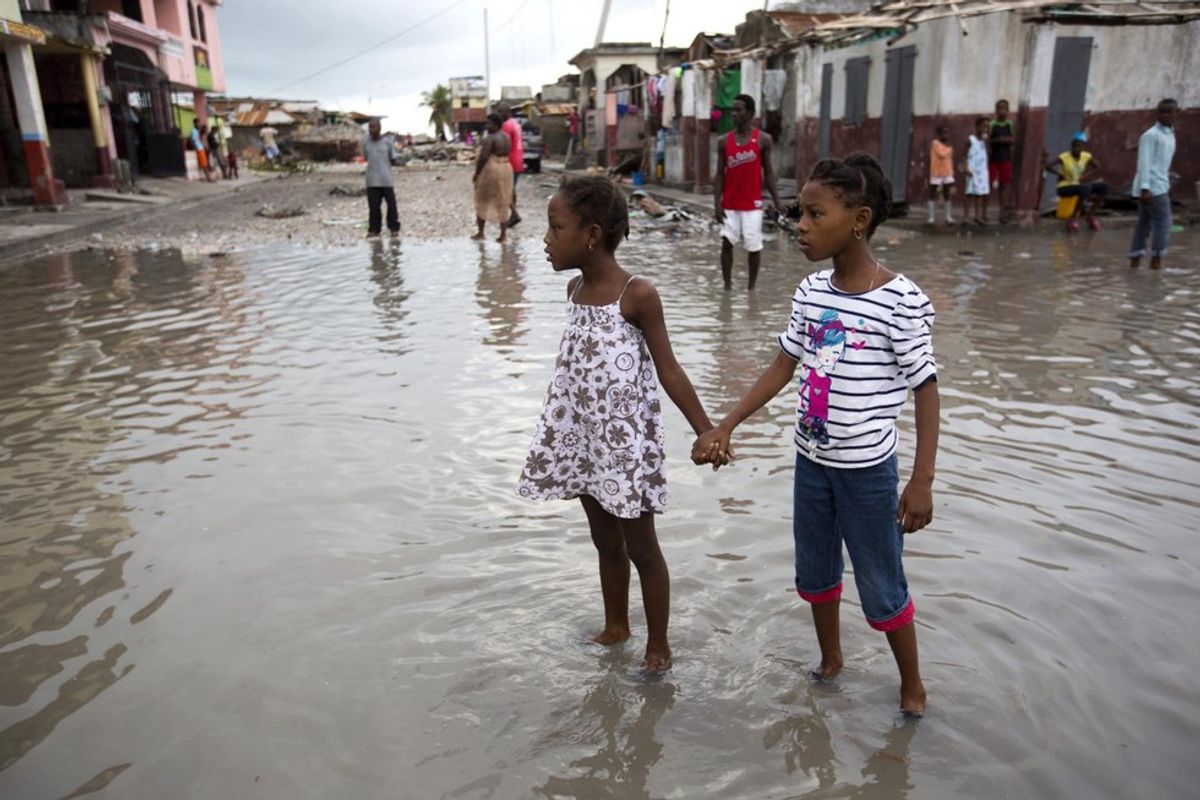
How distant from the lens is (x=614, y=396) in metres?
2.81

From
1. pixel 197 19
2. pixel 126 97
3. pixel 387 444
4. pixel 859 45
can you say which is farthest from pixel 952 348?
pixel 197 19

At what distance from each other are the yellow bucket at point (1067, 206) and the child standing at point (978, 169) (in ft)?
4.34

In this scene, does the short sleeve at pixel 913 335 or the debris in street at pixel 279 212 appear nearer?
the short sleeve at pixel 913 335

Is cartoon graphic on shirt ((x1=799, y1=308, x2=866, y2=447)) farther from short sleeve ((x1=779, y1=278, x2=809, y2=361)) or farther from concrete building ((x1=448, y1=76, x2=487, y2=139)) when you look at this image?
concrete building ((x1=448, y1=76, x2=487, y2=139))

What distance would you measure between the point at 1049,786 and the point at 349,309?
7.72m

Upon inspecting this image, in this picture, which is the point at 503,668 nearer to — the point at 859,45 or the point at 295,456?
the point at 295,456

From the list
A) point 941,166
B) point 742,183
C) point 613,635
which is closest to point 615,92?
point 941,166

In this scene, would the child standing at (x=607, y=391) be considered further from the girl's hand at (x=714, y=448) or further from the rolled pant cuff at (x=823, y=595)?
the rolled pant cuff at (x=823, y=595)

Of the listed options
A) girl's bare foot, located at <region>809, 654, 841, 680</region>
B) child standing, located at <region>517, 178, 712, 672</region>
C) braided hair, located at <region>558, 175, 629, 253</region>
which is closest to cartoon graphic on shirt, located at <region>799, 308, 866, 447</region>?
child standing, located at <region>517, 178, 712, 672</region>

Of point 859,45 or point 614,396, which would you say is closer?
point 614,396

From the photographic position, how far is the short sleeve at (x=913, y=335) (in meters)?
2.44

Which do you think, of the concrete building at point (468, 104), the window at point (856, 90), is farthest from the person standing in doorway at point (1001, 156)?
the concrete building at point (468, 104)

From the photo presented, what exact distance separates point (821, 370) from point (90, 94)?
80.2 feet

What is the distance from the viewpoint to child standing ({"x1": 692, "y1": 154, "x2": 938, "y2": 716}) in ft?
8.12
